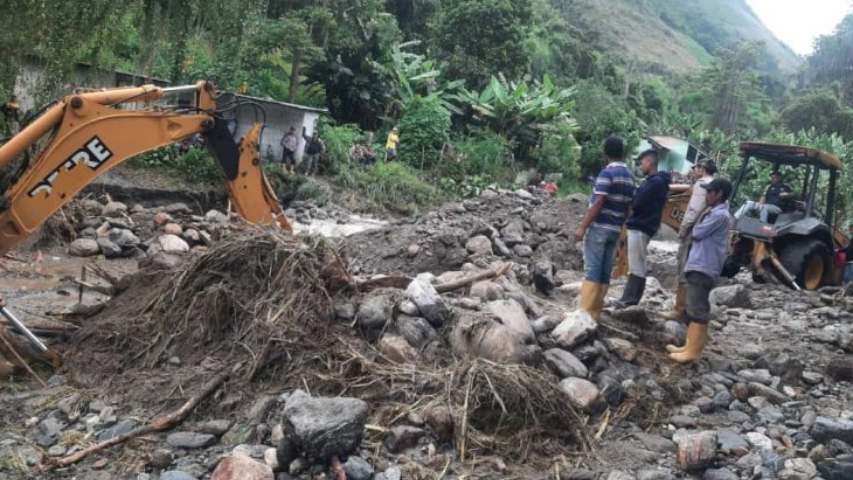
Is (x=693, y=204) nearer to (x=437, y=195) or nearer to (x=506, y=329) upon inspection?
(x=506, y=329)

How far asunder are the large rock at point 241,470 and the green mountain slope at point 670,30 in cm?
4877

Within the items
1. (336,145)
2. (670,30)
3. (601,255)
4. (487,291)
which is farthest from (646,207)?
(670,30)

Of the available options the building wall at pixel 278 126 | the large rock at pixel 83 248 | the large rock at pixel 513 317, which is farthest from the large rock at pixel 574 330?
the building wall at pixel 278 126

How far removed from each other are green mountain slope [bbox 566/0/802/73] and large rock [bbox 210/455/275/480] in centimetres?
4877

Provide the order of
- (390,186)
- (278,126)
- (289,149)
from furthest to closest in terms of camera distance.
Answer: (390,186), (278,126), (289,149)

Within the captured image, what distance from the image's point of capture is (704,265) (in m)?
5.23

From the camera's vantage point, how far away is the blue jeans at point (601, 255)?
552 cm

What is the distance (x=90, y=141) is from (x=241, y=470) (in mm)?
2842

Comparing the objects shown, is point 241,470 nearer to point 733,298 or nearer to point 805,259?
point 733,298

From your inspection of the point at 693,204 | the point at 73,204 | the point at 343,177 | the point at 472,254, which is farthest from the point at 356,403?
the point at 343,177

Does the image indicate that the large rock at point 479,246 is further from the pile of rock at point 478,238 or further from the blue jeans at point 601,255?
the blue jeans at point 601,255

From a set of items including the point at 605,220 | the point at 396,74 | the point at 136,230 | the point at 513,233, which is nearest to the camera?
the point at 605,220

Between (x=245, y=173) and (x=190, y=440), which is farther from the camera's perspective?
(x=245, y=173)

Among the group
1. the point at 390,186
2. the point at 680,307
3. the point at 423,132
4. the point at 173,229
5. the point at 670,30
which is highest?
the point at 670,30
